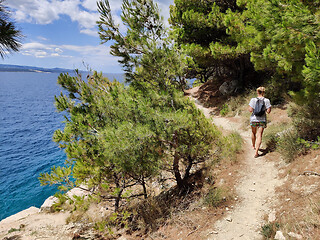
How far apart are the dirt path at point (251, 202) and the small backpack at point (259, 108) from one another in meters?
1.60

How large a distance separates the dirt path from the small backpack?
5.23 feet

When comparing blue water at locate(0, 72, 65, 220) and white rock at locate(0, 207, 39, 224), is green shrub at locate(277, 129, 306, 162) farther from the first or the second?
white rock at locate(0, 207, 39, 224)

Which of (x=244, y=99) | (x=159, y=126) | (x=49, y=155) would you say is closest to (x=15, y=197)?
(x=49, y=155)

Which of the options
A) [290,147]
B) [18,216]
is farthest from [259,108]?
[18,216]

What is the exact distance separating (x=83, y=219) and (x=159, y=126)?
6.54 meters

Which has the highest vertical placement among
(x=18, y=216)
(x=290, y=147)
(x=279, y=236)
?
(x=290, y=147)

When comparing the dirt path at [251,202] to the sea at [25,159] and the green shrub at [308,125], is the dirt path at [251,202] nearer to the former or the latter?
the green shrub at [308,125]

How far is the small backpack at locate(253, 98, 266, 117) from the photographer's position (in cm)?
590

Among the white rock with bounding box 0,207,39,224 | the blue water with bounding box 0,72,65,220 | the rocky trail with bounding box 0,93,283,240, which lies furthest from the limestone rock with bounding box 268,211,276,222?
the white rock with bounding box 0,207,39,224

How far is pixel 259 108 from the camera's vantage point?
5.93 meters

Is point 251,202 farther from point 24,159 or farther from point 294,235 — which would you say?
point 24,159

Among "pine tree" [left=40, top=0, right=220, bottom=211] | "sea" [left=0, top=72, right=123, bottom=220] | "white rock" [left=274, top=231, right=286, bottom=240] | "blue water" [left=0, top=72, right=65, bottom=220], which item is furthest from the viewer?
"blue water" [left=0, top=72, right=65, bottom=220]

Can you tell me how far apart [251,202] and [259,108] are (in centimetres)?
302

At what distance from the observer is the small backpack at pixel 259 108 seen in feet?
19.4
